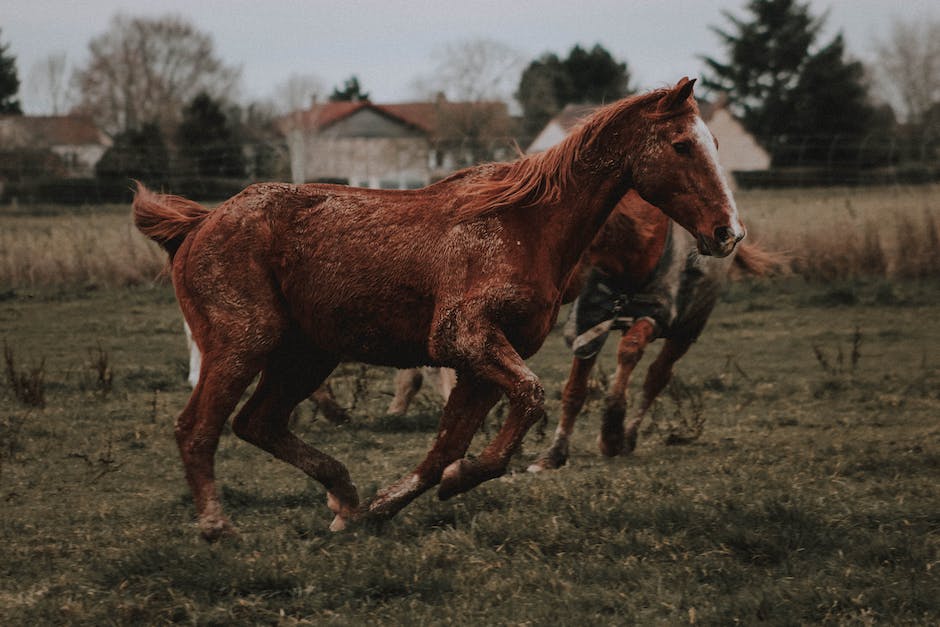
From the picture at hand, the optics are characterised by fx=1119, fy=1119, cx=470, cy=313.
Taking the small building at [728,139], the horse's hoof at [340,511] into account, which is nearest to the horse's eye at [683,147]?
the horse's hoof at [340,511]

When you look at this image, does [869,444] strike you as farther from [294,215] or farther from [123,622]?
[123,622]

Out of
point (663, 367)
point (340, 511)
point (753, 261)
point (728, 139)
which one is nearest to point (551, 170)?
point (340, 511)

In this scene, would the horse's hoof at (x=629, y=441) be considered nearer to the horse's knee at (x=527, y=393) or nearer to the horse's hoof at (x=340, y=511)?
the horse's hoof at (x=340, y=511)

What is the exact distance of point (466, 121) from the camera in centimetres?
4250

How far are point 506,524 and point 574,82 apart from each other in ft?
213

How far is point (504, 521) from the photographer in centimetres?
532

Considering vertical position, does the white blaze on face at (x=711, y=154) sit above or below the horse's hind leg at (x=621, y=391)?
above

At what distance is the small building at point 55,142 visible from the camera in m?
23.6

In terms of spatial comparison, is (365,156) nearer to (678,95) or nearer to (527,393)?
(678,95)

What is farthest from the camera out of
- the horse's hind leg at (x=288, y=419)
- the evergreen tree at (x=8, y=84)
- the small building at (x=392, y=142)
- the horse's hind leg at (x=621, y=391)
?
the evergreen tree at (x=8, y=84)

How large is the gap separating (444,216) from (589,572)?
1754 millimetres

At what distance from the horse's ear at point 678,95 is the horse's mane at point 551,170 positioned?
0.02 meters

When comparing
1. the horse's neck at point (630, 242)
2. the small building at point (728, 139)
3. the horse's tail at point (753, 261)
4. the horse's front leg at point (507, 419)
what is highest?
the small building at point (728, 139)

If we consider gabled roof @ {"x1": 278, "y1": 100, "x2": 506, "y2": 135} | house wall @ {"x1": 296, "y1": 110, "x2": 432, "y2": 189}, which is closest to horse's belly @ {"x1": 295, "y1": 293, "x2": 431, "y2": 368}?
house wall @ {"x1": 296, "y1": 110, "x2": 432, "y2": 189}
